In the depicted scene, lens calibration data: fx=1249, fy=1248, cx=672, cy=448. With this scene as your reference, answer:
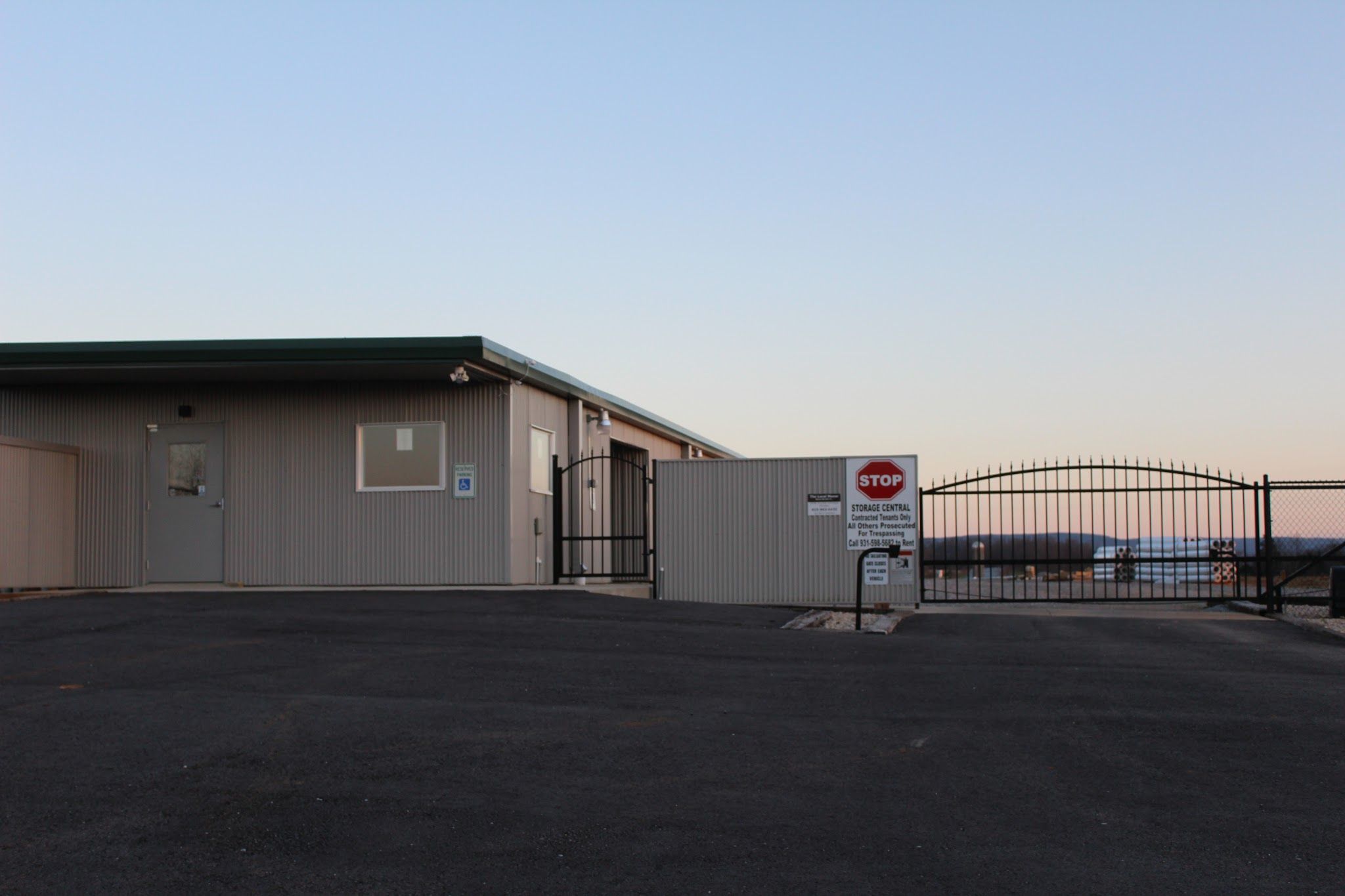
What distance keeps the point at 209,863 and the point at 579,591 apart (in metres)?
10.8

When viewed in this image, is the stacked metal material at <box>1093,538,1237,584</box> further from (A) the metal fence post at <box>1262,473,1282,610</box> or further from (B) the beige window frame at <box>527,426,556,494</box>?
(B) the beige window frame at <box>527,426,556,494</box>

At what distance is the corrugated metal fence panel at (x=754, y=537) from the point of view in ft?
54.1

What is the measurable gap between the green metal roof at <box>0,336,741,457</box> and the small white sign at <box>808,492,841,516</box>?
173 inches

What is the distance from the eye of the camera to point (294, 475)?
16250mm

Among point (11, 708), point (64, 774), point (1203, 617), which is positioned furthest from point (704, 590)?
point (64, 774)

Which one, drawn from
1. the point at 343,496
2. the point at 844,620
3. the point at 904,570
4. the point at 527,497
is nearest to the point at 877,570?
the point at 904,570

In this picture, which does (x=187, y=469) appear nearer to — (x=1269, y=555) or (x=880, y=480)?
(x=880, y=480)

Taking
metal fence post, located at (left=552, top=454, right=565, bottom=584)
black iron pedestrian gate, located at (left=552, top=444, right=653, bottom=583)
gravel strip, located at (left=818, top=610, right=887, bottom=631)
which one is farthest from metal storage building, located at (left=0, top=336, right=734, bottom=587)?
gravel strip, located at (left=818, top=610, right=887, bottom=631)

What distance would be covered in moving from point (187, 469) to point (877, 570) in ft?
30.2

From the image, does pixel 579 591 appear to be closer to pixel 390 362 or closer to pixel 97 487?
pixel 390 362

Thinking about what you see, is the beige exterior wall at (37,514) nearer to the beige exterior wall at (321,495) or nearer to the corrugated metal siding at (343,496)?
the beige exterior wall at (321,495)

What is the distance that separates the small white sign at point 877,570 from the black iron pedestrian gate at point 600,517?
3.03 metres

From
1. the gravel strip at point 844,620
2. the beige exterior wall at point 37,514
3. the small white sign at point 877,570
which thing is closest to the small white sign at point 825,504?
the small white sign at point 877,570

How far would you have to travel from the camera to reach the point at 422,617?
39.9 ft
